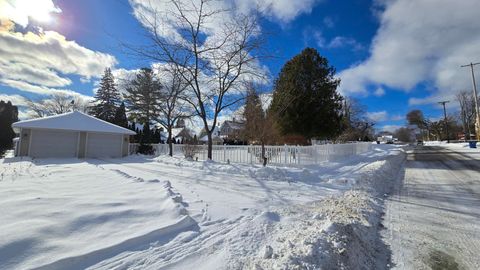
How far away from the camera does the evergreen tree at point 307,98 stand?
2138cm

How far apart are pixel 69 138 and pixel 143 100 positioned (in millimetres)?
15701

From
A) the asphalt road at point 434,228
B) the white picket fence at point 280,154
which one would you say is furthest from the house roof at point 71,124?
the asphalt road at point 434,228

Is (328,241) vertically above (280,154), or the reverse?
(280,154)

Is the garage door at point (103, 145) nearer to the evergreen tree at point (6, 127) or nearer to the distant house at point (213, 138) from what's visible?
the evergreen tree at point (6, 127)

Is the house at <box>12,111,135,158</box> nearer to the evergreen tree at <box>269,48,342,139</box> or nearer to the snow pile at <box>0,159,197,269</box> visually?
the evergreen tree at <box>269,48,342,139</box>

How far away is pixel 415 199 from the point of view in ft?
21.1

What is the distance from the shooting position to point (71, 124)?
19641 mm

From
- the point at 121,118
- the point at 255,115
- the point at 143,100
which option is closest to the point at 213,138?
the point at 121,118

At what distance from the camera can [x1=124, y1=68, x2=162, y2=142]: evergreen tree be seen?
31859mm

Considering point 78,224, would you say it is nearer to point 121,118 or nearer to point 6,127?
point 6,127

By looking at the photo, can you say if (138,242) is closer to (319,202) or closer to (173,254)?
(173,254)

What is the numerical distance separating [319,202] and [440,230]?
7.25 ft

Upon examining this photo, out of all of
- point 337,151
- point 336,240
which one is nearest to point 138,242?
point 336,240

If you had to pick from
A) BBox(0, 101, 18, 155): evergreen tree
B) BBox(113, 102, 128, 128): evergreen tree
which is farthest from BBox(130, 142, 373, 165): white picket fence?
BBox(0, 101, 18, 155): evergreen tree
